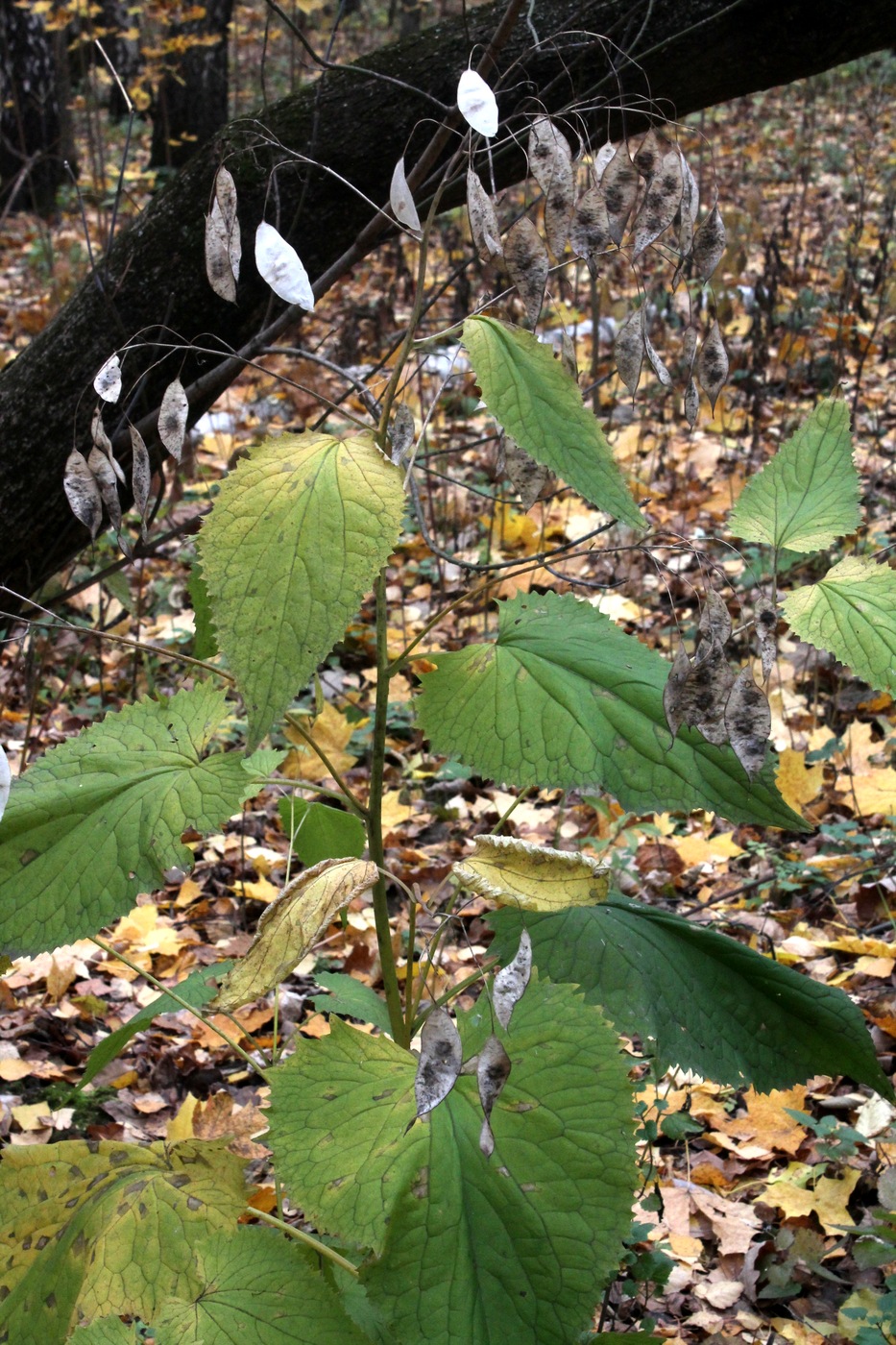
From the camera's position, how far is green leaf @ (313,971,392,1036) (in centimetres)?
140

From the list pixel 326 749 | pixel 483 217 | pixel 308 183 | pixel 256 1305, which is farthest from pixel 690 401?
pixel 326 749

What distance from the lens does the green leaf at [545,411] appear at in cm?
97

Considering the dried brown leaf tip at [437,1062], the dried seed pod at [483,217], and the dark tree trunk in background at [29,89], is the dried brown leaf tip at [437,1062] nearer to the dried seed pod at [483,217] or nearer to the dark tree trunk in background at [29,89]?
the dried seed pod at [483,217]

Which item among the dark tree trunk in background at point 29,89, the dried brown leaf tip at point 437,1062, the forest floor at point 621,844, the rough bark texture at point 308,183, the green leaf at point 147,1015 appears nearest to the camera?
the dried brown leaf tip at point 437,1062

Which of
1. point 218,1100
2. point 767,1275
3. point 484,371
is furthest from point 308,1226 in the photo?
point 484,371

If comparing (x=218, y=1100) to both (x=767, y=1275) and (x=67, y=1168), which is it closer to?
(x=67, y=1168)

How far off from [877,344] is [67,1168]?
16.4 feet

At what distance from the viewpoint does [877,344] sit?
5188mm

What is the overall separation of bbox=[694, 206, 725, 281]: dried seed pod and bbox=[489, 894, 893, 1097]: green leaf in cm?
Result: 69

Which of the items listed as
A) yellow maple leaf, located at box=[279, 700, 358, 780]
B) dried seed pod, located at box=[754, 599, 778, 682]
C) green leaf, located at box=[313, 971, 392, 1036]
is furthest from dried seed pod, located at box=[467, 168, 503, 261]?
yellow maple leaf, located at box=[279, 700, 358, 780]

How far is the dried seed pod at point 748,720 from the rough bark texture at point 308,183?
1399 mm

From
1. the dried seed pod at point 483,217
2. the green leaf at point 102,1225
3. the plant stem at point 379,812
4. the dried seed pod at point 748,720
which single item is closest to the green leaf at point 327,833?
the plant stem at point 379,812

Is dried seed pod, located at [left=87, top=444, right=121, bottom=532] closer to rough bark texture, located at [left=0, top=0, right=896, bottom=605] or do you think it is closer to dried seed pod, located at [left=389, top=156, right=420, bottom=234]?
dried seed pod, located at [left=389, top=156, right=420, bottom=234]

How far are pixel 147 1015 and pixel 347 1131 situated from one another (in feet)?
1.36
